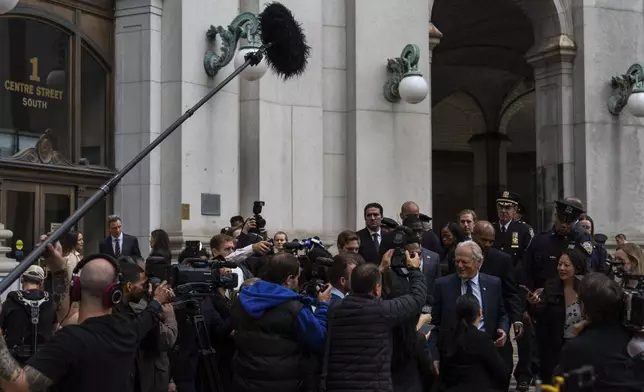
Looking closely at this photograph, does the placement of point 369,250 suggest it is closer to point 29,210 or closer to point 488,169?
point 29,210

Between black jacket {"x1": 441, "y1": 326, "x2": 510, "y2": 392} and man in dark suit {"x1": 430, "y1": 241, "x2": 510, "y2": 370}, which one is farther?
man in dark suit {"x1": 430, "y1": 241, "x2": 510, "y2": 370}

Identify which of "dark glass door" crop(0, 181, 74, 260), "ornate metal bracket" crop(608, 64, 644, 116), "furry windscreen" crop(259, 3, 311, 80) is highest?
"ornate metal bracket" crop(608, 64, 644, 116)

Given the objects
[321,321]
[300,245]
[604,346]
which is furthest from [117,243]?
[604,346]

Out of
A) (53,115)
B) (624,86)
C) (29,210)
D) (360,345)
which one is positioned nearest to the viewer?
(360,345)

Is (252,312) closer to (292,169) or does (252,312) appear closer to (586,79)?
(292,169)

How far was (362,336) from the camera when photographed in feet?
21.7

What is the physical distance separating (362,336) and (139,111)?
25.4 ft

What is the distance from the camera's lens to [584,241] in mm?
9930

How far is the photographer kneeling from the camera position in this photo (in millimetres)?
5297

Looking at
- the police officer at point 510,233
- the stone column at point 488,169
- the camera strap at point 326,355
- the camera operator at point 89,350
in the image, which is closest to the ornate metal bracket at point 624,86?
the police officer at point 510,233

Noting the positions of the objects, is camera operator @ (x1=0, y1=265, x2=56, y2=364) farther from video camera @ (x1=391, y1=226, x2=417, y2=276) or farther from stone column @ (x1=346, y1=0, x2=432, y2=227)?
stone column @ (x1=346, y1=0, x2=432, y2=227)

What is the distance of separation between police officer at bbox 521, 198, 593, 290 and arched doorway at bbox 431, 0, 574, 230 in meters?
12.9

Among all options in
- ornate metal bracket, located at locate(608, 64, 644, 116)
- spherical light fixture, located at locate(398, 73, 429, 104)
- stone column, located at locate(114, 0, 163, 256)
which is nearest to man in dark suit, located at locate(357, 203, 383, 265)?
stone column, located at locate(114, 0, 163, 256)

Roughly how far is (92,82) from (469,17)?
37.7 feet
